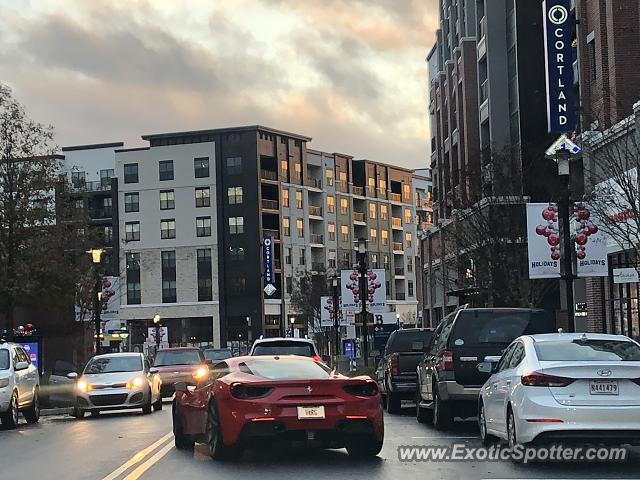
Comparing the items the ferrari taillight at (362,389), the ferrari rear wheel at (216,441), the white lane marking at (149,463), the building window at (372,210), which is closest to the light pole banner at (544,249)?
the white lane marking at (149,463)

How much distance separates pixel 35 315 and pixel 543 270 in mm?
34593

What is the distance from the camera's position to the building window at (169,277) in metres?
110

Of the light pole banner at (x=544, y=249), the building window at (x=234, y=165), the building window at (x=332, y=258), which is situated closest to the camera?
the light pole banner at (x=544, y=249)

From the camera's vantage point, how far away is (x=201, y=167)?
109 meters

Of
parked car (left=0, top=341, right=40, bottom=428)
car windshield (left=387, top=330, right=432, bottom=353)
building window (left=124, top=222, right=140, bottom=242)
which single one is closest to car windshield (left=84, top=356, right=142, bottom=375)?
parked car (left=0, top=341, right=40, bottom=428)

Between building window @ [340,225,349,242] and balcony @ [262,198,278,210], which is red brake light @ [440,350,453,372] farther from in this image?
building window @ [340,225,349,242]

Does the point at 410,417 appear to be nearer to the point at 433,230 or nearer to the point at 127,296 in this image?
the point at 433,230

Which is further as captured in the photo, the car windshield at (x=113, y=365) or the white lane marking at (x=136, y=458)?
the car windshield at (x=113, y=365)

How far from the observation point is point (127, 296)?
112 m

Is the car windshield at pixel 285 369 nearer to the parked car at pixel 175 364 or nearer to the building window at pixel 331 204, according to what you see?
the parked car at pixel 175 364

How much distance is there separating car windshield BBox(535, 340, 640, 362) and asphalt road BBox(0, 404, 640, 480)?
1255 mm

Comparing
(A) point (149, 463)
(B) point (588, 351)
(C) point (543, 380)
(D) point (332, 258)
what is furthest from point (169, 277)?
(C) point (543, 380)

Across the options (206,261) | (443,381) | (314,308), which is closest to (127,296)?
(206,261)

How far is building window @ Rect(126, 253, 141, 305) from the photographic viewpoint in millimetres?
110625
